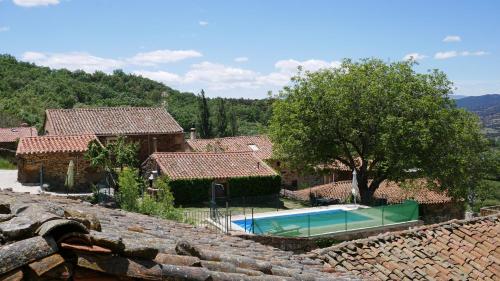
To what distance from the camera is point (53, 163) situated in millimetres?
25422

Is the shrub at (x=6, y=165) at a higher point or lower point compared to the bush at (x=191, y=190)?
higher

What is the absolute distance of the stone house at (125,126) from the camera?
34.6m

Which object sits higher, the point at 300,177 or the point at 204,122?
the point at 204,122

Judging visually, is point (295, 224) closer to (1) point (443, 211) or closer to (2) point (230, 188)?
(2) point (230, 188)

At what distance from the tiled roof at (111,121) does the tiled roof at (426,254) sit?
27353mm

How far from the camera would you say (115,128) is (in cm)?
3547

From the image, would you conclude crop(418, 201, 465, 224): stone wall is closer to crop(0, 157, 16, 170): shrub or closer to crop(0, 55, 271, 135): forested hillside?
crop(0, 55, 271, 135): forested hillside

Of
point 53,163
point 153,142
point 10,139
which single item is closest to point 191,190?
point 53,163

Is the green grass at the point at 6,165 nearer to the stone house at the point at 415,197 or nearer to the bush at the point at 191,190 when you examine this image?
the bush at the point at 191,190

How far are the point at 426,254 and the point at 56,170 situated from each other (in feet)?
67.6

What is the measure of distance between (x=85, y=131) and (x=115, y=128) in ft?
7.01

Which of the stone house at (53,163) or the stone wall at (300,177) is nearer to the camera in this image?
the stone house at (53,163)

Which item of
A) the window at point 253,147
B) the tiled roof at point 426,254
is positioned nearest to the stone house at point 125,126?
the window at point 253,147

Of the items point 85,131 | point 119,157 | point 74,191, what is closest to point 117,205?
point 74,191
